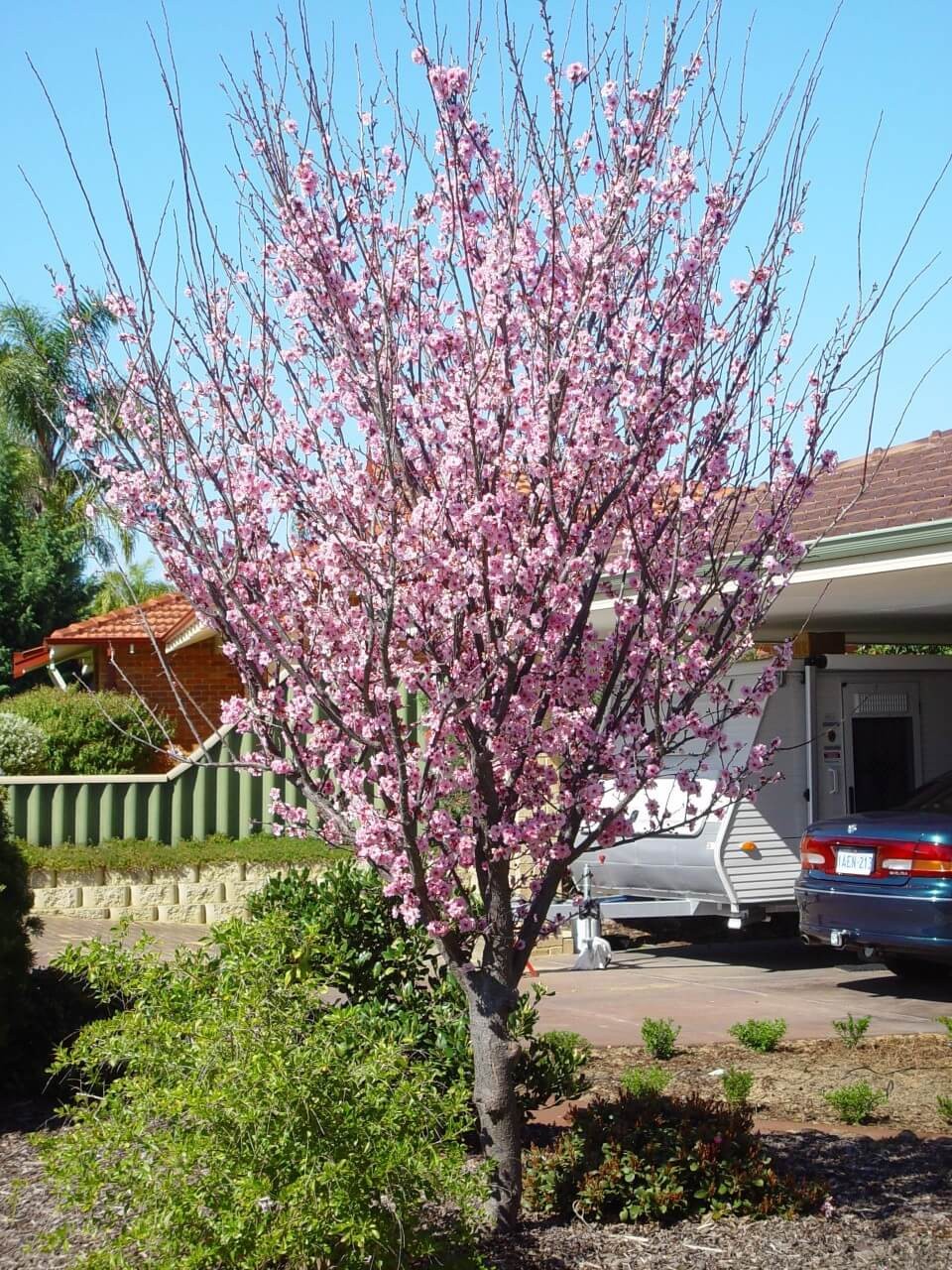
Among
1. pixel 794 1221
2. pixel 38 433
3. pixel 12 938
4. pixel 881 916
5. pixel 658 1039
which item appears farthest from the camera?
pixel 38 433

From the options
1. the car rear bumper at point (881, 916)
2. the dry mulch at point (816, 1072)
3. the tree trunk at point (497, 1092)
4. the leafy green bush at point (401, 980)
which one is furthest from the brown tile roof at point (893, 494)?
the tree trunk at point (497, 1092)

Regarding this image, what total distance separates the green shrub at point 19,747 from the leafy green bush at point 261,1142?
43.6ft

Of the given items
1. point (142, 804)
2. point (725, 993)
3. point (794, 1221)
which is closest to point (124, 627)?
point (142, 804)

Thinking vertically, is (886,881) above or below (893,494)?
below

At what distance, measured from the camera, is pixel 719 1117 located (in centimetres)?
559

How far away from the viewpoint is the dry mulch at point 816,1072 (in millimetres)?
7113

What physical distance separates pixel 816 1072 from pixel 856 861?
3.15 m

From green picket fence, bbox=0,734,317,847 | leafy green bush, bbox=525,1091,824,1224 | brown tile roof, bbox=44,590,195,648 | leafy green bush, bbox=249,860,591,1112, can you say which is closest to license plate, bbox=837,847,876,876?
leafy green bush, bbox=249,860,591,1112

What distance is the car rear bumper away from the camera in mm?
10242

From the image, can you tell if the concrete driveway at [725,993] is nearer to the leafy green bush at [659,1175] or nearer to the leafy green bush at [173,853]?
the leafy green bush at [173,853]

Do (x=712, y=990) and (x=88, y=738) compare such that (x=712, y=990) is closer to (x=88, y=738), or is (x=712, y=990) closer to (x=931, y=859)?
(x=931, y=859)

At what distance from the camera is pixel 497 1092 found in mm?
5008

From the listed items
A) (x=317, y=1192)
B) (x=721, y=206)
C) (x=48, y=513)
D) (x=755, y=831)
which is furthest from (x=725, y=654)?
(x=48, y=513)

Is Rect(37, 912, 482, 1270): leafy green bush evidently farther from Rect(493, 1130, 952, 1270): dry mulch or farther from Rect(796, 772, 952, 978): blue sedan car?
Rect(796, 772, 952, 978): blue sedan car
